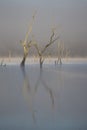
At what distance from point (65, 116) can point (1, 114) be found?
51 cm

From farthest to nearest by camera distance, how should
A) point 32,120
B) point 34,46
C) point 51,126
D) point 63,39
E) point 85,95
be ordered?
point 63,39, point 34,46, point 85,95, point 32,120, point 51,126

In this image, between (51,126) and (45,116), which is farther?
(45,116)

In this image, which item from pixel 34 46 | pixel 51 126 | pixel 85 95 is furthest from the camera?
pixel 34 46

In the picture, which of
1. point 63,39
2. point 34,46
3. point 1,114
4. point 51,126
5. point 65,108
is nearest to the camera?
point 51,126

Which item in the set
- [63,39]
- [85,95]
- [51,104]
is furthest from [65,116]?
[63,39]

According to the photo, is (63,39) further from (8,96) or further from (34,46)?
(8,96)

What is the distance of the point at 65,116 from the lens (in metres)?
2.92

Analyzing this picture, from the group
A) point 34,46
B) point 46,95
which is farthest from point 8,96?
point 34,46

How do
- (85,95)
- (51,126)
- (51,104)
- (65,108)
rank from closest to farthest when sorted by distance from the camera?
1. (51,126)
2. (65,108)
3. (51,104)
4. (85,95)

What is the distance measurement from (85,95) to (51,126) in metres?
1.58

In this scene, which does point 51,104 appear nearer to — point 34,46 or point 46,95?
point 46,95

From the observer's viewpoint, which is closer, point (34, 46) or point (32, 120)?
point (32, 120)

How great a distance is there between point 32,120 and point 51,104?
76 centimetres

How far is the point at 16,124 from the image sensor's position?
267 cm
